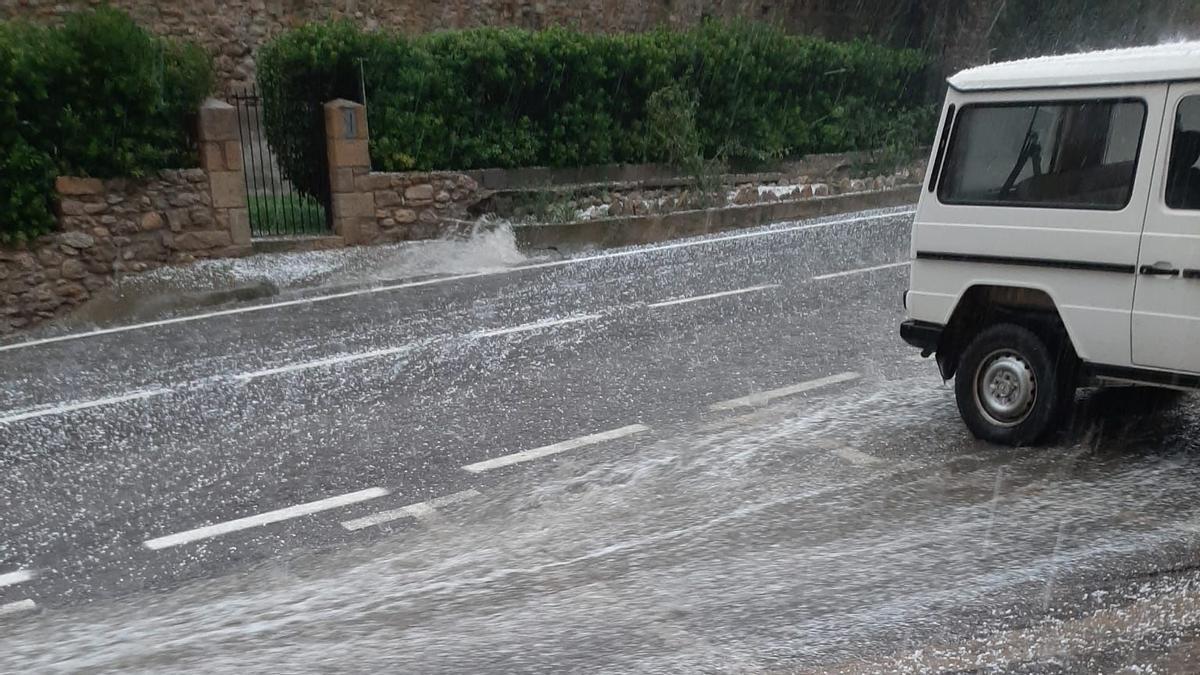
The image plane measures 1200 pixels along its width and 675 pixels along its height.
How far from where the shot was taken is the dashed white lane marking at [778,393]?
25.3 ft

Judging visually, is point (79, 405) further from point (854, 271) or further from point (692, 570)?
point (854, 271)

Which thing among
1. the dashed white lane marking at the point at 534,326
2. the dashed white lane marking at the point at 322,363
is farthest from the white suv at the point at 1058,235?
the dashed white lane marking at the point at 322,363

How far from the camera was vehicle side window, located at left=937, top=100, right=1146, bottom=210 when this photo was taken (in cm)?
616

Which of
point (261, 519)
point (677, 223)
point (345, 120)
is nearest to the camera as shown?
point (261, 519)

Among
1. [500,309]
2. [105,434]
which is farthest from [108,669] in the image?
[500,309]

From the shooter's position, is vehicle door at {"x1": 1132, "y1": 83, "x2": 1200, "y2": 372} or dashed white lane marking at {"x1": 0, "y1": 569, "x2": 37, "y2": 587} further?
vehicle door at {"x1": 1132, "y1": 83, "x2": 1200, "y2": 372}

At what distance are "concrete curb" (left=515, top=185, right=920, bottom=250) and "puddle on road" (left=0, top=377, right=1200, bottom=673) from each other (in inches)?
347

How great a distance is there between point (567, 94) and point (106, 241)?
21.9 ft

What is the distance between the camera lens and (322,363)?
9.44m

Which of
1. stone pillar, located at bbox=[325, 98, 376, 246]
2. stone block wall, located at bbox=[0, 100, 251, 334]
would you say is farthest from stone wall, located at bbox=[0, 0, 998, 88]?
stone pillar, located at bbox=[325, 98, 376, 246]

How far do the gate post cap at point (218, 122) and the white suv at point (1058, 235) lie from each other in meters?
9.29

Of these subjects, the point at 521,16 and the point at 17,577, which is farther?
the point at 521,16

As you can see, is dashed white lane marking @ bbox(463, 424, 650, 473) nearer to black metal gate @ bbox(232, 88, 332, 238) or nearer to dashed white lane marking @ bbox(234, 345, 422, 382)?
dashed white lane marking @ bbox(234, 345, 422, 382)

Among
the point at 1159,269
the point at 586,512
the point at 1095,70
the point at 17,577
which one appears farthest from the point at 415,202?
the point at 1159,269
